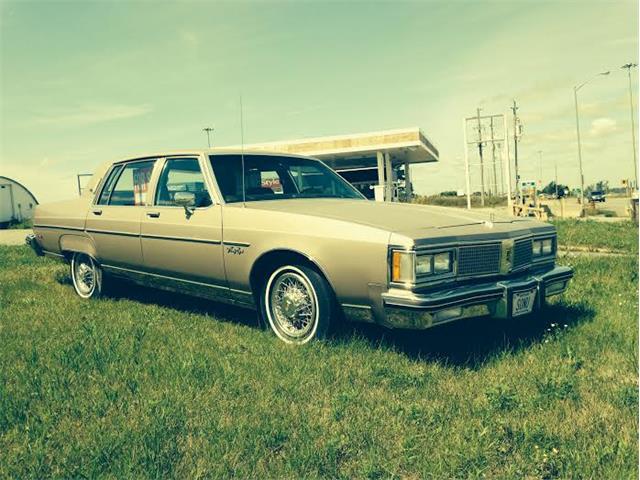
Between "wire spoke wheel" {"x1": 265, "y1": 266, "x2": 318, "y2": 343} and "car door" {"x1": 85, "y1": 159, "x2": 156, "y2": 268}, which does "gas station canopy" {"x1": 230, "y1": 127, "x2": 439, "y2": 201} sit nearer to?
"car door" {"x1": 85, "y1": 159, "x2": 156, "y2": 268}

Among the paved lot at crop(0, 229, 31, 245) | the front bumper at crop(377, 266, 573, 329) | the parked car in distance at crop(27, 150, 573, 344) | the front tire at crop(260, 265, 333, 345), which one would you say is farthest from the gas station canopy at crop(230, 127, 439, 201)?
the front bumper at crop(377, 266, 573, 329)

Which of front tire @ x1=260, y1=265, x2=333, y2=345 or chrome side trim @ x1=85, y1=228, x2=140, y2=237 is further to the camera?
chrome side trim @ x1=85, y1=228, x2=140, y2=237

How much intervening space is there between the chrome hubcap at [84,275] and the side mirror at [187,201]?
2087mm

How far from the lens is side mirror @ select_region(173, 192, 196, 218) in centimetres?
509

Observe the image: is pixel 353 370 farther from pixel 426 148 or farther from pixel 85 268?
pixel 426 148

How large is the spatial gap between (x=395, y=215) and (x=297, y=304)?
1.01 m

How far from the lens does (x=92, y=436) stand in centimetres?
298

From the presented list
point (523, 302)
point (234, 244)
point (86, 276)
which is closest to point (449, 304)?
point (523, 302)

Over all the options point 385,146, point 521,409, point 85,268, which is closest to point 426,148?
point 385,146

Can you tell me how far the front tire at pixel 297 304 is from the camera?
4.24 metres

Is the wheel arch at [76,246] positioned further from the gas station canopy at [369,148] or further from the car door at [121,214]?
the gas station canopy at [369,148]

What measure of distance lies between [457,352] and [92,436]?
8.50 ft

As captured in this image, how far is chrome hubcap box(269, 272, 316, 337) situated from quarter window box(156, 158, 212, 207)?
3.74ft

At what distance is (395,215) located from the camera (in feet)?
14.6
